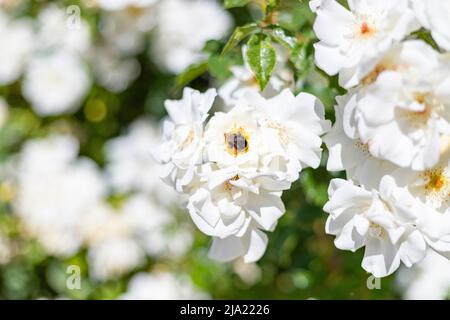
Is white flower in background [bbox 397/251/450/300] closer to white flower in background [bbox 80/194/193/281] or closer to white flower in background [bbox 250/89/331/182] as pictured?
white flower in background [bbox 80/194/193/281]

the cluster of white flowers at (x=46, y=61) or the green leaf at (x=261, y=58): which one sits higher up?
the green leaf at (x=261, y=58)

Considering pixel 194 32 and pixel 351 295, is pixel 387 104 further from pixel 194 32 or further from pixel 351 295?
pixel 194 32

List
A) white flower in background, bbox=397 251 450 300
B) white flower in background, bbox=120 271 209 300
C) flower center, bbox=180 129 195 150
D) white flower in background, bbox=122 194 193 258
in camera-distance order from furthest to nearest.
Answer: white flower in background, bbox=122 194 193 258 < white flower in background, bbox=120 271 209 300 < white flower in background, bbox=397 251 450 300 < flower center, bbox=180 129 195 150

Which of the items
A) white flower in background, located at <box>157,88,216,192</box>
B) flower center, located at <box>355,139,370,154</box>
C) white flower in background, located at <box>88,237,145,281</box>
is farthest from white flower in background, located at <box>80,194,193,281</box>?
flower center, located at <box>355,139,370,154</box>

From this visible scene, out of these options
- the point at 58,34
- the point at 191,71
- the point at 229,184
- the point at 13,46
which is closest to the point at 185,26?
the point at 58,34

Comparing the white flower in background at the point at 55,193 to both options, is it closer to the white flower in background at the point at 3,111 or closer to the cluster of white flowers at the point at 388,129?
the white flower in background at the point at 3,111

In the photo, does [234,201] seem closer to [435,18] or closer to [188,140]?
[188,140]

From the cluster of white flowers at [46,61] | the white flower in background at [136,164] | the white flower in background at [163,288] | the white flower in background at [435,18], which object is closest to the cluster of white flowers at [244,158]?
the white flower in background at [435,18]

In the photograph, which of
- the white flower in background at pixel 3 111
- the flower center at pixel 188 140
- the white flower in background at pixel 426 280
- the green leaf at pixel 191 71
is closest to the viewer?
the flower center at pixel 188 140
